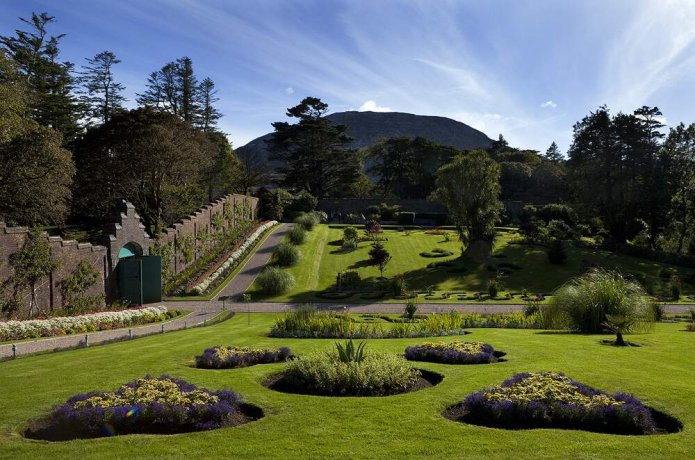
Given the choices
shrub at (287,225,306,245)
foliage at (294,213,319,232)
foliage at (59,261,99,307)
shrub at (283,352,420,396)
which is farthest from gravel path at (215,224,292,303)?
shrub at (283,352,420,396)

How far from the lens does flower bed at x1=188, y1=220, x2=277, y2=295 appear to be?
34.5m

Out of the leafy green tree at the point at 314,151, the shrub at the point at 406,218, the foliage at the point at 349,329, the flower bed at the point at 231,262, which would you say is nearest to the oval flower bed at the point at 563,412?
the foliage at the point at 349,329

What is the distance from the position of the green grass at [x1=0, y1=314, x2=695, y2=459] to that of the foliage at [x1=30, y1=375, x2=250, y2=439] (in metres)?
0.51

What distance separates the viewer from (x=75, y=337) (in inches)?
755

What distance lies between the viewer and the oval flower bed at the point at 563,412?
8062 mm

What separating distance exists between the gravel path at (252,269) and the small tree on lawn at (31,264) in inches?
440

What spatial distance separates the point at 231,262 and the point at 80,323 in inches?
787

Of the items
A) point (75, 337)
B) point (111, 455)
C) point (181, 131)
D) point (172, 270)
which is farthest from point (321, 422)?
point (181, 131)

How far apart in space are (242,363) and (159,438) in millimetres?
4960

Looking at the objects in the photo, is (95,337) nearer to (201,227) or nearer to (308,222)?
(201,227)

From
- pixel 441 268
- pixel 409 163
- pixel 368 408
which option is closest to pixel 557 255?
pixel 441 268

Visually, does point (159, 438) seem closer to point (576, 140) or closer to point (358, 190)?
point (576, 140)

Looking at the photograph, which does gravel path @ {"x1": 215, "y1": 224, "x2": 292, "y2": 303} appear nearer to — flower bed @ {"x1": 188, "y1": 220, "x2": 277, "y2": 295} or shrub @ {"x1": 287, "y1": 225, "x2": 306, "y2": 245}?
flower bed @ {"x1": 188, "y1": 220, "x2": 277, "y2": 295}

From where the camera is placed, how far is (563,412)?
8.20 meters
